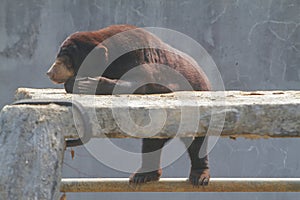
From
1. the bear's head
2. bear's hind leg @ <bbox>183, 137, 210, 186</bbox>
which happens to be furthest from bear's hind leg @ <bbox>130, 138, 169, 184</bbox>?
the bear's head

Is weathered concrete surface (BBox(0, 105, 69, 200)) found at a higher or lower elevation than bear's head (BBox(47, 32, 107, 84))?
higher

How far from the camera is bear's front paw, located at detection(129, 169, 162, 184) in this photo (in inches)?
116

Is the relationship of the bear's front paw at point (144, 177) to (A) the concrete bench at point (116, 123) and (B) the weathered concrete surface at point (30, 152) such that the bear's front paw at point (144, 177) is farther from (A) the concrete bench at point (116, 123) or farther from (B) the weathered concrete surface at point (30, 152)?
(B) the weathered concrete surface at point (30, 152)

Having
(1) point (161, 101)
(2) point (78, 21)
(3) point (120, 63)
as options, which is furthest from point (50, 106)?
(2) point (78, 21)

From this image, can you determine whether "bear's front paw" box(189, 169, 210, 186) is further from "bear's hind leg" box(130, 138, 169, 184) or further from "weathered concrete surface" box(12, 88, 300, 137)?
"weathered concrete surface" box(12, 88, 300, 137)

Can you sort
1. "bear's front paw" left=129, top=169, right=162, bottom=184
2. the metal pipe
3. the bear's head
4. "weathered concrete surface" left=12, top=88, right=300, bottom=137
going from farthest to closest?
1. the bear's head
2. "bear's front paw" left=129, top=169, right=162, bottom=184
3. the metal pipe
4. "weathered concrete surface" left=12, top=88, right=300, bottom=137

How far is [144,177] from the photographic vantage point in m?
3.01

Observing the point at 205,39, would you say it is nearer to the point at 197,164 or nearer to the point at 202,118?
the point at 197,164

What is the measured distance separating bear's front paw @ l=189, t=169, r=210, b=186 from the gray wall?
8.57ft

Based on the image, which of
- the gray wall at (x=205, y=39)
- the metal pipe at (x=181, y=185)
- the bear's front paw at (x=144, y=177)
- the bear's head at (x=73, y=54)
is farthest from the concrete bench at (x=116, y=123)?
the gray wall at (x=205, y=39)

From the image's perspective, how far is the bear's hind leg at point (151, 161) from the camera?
304 cm

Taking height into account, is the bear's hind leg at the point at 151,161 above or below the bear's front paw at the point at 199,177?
below

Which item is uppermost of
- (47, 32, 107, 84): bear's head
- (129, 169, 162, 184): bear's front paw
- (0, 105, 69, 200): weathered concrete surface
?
(0, 105, 69, 200): weathered concrete surface

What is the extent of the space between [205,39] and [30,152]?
12.9ft
